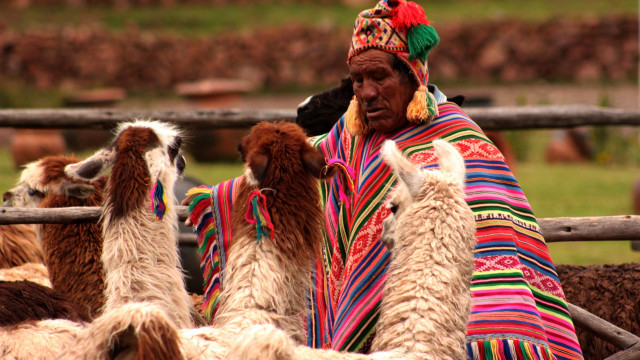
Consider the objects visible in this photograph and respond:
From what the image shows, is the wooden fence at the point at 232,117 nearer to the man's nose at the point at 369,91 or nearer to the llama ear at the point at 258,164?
the man's nose at the point at 369,91

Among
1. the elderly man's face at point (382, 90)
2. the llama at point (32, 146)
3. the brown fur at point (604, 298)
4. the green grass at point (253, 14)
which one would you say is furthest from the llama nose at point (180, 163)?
the green grass at point (253, 14)

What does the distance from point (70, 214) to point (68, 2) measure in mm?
23544

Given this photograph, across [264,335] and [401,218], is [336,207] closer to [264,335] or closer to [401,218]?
[401,218]

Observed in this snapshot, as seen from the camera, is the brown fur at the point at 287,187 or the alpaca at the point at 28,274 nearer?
the brown fur at the point at 287,187

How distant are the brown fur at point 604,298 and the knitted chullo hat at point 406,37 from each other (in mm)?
1576

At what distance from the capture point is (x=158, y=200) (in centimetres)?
307

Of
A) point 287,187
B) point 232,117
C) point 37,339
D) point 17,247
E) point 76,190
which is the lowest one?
point 37,339

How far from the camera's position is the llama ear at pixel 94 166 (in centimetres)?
326

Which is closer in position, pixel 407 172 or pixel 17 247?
pixel 407 172

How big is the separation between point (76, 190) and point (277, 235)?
1492 millimetres

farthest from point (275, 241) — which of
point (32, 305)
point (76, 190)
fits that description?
point (76, 190)

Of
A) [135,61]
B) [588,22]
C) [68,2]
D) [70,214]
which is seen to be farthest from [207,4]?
[70,214]

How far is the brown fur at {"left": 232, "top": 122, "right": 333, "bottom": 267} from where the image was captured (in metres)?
2.72

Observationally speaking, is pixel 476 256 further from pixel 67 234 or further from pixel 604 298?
pixel 67 234
